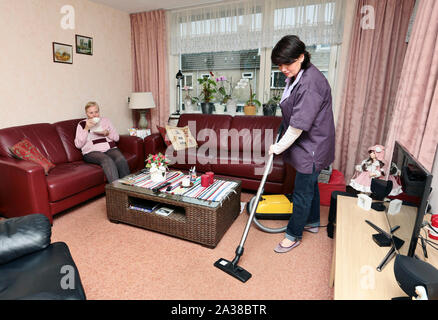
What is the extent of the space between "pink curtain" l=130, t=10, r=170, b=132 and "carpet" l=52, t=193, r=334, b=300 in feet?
7.40

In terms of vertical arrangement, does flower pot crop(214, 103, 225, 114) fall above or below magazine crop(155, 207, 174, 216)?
above

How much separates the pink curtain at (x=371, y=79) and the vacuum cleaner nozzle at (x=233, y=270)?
6.98 ft

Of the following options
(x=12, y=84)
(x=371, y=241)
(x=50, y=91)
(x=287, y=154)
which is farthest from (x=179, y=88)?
(x=371, y=241)

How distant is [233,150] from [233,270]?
72.5 inches

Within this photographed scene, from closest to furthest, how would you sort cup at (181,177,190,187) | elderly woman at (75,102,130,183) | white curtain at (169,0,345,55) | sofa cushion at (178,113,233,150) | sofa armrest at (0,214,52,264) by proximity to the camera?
1. sofa armrest at (0,214,52,264)
2. cup at (181,177,190,187)
3. elderly woman at (75,102,130,183)
4. white curtain at (169,0,345,55)
5. sofa cushion at (178,113,233,150)

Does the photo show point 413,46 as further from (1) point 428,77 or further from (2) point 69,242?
(2) point 69,242

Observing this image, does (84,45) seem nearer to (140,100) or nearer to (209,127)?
(140,100)

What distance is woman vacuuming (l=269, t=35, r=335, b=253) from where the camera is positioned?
5.28 feet

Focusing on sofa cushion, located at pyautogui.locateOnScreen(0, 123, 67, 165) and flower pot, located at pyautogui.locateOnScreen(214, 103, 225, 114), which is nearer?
sofa cushion, located at pyautogui.locateOnScreen(0, 123, 67, 165)

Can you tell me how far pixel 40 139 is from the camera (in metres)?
2.72

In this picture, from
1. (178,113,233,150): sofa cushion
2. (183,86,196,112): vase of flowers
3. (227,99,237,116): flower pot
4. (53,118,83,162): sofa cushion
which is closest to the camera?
(53,118,83,162): sofa cushion

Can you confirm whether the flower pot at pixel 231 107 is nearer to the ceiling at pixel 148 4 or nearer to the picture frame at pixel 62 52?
the ceiling at pixel 148 4

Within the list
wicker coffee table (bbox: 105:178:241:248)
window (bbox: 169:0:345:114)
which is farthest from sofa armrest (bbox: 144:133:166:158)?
window (bbox: 169:0:345:114)

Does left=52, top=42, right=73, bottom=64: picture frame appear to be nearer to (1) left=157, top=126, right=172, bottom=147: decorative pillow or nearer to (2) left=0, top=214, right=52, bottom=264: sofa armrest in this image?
(1) left=157, top=126, right=172, bottom=147: decorative pillow
